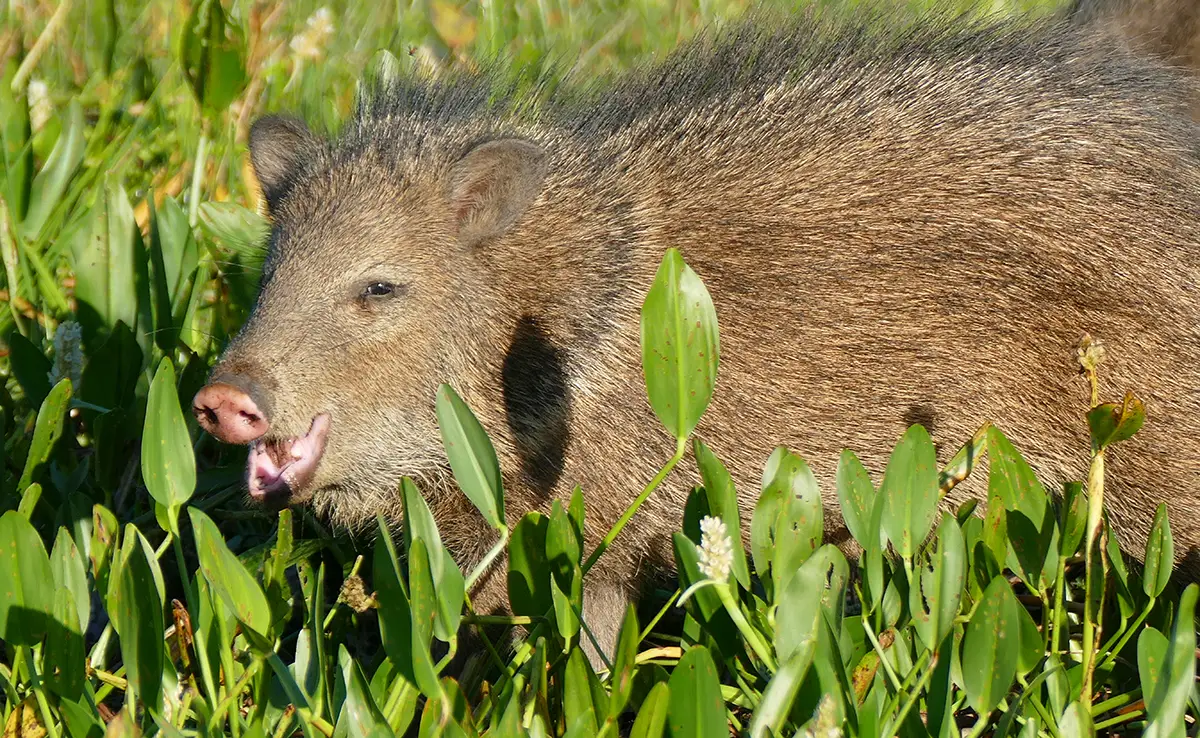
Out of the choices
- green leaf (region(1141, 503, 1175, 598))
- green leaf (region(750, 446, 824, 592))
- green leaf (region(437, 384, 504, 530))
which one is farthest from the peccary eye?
green leaf (region(1141, 503, 1175, 598))

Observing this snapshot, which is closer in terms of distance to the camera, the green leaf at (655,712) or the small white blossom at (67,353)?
the green leaf at (655,712)

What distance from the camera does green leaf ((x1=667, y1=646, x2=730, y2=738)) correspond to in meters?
1.76

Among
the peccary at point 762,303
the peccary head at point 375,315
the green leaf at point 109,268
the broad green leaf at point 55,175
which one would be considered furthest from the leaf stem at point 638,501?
the broad green leaf at point 55,175

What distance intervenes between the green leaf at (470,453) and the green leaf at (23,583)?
611 millimetres

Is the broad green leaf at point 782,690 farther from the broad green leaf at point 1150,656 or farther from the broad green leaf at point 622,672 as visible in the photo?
the broad green leaf at point 1150,656

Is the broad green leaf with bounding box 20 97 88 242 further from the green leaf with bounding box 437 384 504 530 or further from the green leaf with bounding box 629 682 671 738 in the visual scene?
the green leaf with bounding box 629 682 671 738

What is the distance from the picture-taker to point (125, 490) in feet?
10.8

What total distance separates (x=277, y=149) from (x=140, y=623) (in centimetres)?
150

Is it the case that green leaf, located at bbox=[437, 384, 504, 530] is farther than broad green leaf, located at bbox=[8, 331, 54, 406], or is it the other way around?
broad green leaf, located at bbox=[8, 331, 54, 406]

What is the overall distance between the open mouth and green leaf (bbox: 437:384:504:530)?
1.89 ft

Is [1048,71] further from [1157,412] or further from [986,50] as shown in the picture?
[1157,412]

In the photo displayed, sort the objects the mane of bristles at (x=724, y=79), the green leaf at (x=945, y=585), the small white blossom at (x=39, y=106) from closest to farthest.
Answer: the green leaf at (x=945, y=585)
the mane of bristles at (x=724, y=79)
the small white blossom at (x=39, y=106)

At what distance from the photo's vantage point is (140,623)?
2047mm

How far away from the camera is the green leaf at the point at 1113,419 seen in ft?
7.17
